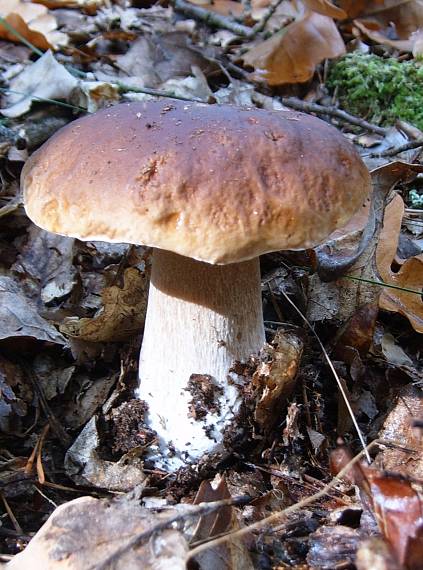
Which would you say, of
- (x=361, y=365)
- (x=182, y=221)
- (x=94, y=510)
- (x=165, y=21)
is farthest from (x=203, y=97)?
(x=94, y=510)

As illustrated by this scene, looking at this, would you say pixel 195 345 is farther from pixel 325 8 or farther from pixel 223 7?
pixel 223 7

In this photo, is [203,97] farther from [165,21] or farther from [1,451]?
Result: [1,451]

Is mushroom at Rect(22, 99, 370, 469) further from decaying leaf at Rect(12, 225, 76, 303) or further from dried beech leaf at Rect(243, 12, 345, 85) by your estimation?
dried beech leaf at Rect(243, 12, 345, 85)

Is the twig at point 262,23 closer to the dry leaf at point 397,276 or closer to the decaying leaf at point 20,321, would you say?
the dry leaf at point 397,276

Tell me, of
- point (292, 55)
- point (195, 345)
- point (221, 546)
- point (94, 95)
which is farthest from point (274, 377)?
point (292, 55)

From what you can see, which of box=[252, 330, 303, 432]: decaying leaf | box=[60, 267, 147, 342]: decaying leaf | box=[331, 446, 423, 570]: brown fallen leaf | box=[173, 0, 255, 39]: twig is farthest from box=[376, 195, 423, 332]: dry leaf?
box=[173, 0, 255, 39]: twig

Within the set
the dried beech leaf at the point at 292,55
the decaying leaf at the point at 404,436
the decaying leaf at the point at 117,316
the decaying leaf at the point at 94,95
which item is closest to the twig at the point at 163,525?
the decaying leaf at the point at 404,436

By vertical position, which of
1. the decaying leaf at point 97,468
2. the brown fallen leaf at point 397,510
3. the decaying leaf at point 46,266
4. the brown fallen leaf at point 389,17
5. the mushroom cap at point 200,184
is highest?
the mushroom cap at point 200,184
